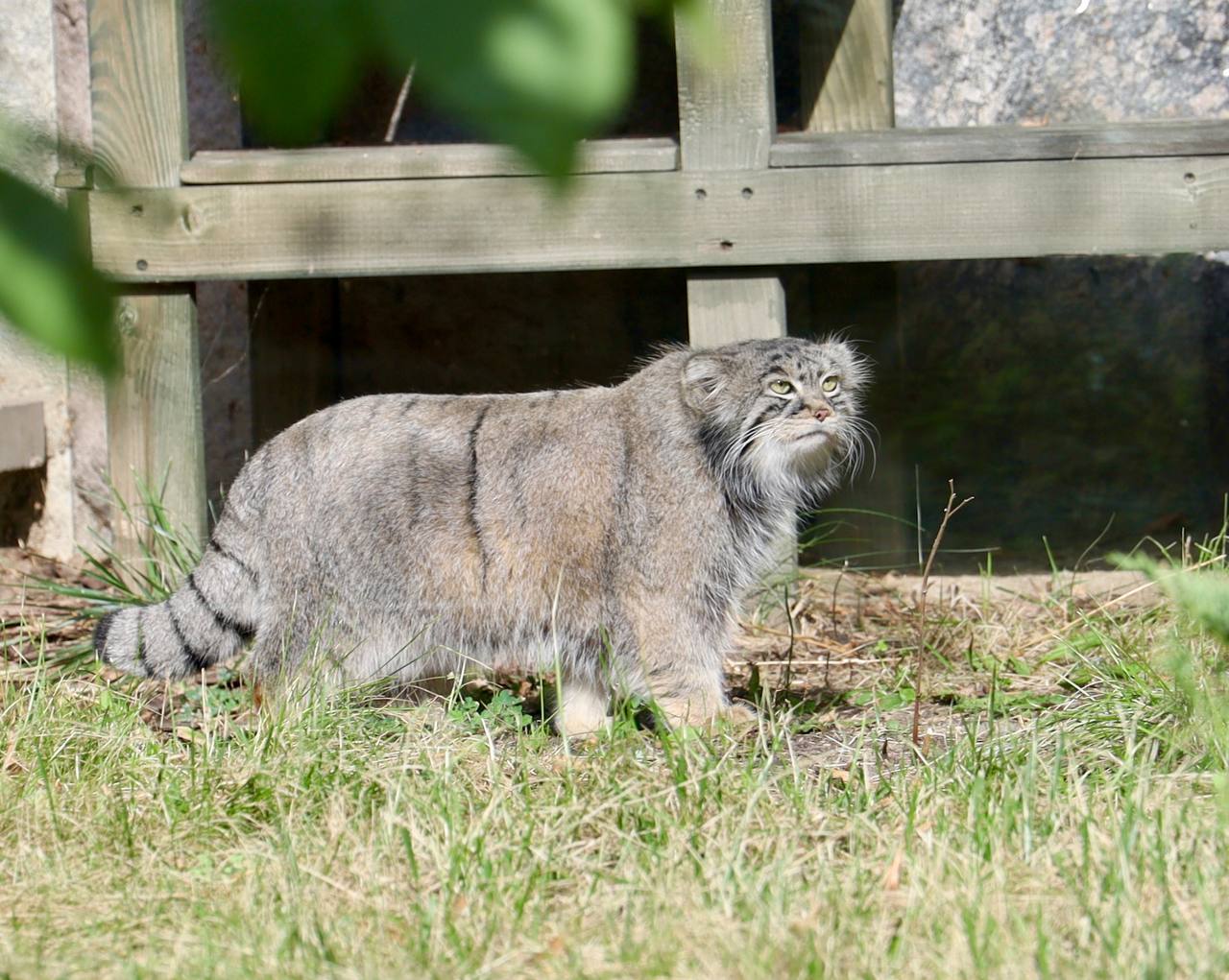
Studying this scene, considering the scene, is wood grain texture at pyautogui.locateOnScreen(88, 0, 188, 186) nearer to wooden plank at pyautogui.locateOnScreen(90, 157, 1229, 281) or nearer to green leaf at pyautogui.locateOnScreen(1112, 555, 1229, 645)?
wooden plank at pyautogui.locateOnScreen(90, 157, 1229, 281)

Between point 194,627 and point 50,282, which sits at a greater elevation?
point 50,282

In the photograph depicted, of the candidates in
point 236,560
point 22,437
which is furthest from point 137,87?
point 236,560

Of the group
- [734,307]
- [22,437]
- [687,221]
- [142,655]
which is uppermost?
[687,221]

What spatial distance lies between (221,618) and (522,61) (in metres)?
3.19

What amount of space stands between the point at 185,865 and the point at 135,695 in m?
1.18

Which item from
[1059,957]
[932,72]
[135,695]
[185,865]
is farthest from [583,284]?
[1059,957]

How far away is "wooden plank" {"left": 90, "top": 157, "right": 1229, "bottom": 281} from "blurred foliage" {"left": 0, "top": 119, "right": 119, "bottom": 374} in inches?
138

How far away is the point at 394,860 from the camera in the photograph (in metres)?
2.75

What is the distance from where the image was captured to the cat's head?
3.93 m

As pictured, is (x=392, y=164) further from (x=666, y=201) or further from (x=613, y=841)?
(x=613, y=841)

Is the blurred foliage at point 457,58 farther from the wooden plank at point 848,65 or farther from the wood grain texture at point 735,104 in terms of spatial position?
the wooden plank at point 848,65

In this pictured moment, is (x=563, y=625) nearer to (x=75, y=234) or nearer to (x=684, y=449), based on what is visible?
(x=684, y=449)

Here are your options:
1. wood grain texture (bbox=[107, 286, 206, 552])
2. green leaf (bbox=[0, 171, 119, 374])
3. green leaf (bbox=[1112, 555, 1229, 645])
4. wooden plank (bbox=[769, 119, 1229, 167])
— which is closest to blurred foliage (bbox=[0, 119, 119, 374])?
green leaf (bbox=[0, 171, 119, 374])

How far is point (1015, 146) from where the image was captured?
14.7ft
